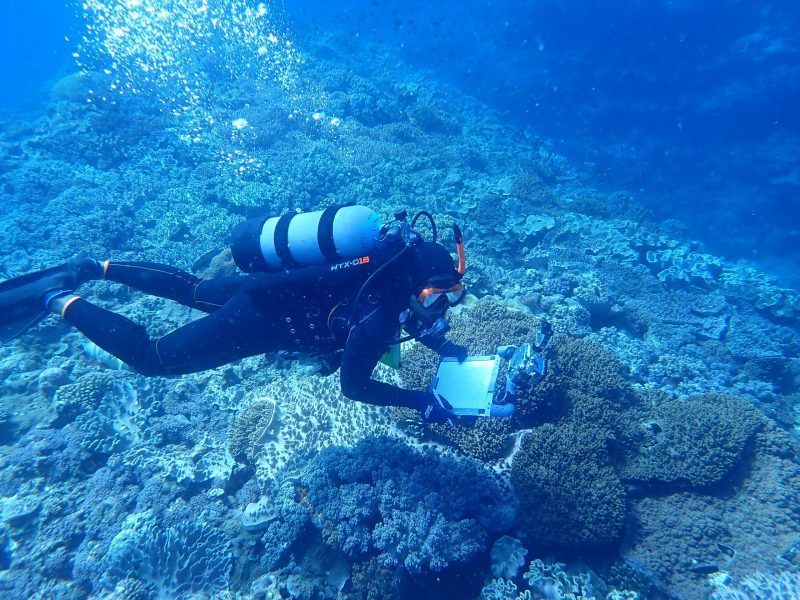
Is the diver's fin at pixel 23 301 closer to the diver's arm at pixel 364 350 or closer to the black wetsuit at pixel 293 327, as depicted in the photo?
the black wetsuit at pixel 293 327

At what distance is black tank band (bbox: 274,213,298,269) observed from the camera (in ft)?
12.5

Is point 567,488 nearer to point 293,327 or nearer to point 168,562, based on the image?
point 293,327

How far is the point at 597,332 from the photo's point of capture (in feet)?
26.3

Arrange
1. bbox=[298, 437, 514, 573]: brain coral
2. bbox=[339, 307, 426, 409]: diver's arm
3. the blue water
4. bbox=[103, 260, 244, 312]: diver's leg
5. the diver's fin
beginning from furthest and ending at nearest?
bbox=[103, 260, 244, 312]: diver's leg, the blue water, the diver's fin, bbox=[298, 437, 514, 573]: brain coral, bbox=[339, 307, 426, 409]: diver's arm

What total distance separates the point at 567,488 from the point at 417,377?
2.37 m

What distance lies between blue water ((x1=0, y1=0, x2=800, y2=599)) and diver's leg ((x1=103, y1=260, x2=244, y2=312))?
6.44 feet

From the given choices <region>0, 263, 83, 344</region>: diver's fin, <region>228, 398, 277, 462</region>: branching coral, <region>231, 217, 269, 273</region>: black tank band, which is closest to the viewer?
<region>231, 217, 269, 273</region>: black tank band

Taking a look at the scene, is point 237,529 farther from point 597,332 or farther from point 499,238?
point 499,238

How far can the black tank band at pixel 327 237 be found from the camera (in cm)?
368

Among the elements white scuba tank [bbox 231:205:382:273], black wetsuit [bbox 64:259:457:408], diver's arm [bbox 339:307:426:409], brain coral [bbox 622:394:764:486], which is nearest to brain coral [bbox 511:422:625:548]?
brain coral [bbox 622:394:764:486]

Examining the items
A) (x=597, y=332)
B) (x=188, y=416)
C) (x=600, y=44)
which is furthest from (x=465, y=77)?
(x=188, y=416)

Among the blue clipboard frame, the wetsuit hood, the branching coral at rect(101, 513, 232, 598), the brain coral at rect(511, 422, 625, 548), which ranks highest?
the wetsuit hood

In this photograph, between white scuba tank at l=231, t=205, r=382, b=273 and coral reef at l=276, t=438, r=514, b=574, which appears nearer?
white scuba tank at l=231, t=205, r=382, b=273

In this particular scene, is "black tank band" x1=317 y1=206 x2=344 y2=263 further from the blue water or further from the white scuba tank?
the blue water
